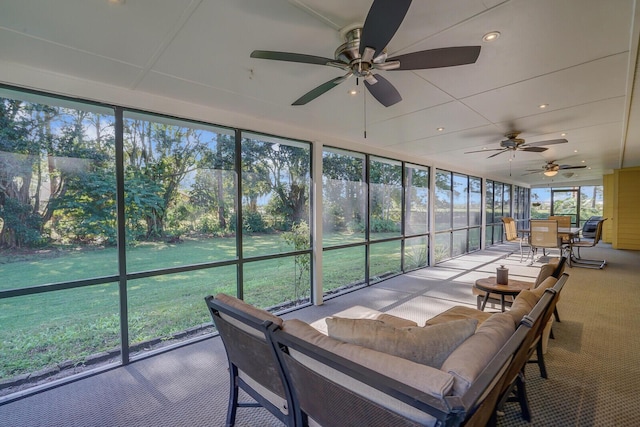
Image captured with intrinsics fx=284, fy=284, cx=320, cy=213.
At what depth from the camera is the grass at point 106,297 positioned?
7.55ft

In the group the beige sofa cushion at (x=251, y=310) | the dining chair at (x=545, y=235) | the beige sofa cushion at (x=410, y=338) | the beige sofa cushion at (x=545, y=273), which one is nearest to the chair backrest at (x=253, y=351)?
the beige sofa cushion at (x=251, y=310)

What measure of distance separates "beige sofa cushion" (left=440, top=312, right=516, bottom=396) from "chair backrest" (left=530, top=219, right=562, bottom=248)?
611 centimetres

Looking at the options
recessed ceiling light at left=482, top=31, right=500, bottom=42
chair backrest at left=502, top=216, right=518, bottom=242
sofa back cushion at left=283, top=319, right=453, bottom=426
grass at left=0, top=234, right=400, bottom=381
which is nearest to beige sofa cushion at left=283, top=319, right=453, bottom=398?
sofa back cushion at left=283, top=319, right=453, bottom=426

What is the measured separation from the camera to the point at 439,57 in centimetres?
171

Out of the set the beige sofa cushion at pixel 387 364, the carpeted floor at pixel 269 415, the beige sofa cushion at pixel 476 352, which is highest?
the beige sofa cushion at pixel 387 364

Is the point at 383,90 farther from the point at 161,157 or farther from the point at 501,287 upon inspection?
the point at 501,287

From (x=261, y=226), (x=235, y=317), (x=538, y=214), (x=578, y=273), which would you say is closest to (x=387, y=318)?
(x=235, y=317)

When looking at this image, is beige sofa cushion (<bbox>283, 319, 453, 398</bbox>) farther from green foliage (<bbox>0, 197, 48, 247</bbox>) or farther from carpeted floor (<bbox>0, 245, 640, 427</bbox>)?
green foliage (<bbox>0, 197, 48, 247</bbox>)

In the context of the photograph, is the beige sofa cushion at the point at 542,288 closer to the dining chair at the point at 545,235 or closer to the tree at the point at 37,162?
the tree at the point at 37,162

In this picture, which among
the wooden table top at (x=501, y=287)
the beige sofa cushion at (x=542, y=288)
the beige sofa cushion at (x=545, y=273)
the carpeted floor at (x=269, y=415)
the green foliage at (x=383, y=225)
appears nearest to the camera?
the carpeted floor at (x=269, y=415)

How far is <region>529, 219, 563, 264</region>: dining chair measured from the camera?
20.2ft

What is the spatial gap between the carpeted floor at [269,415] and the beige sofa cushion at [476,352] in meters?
1.03

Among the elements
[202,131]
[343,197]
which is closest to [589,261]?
[343,197]

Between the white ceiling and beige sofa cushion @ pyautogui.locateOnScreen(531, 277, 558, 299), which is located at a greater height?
the white ceiling
